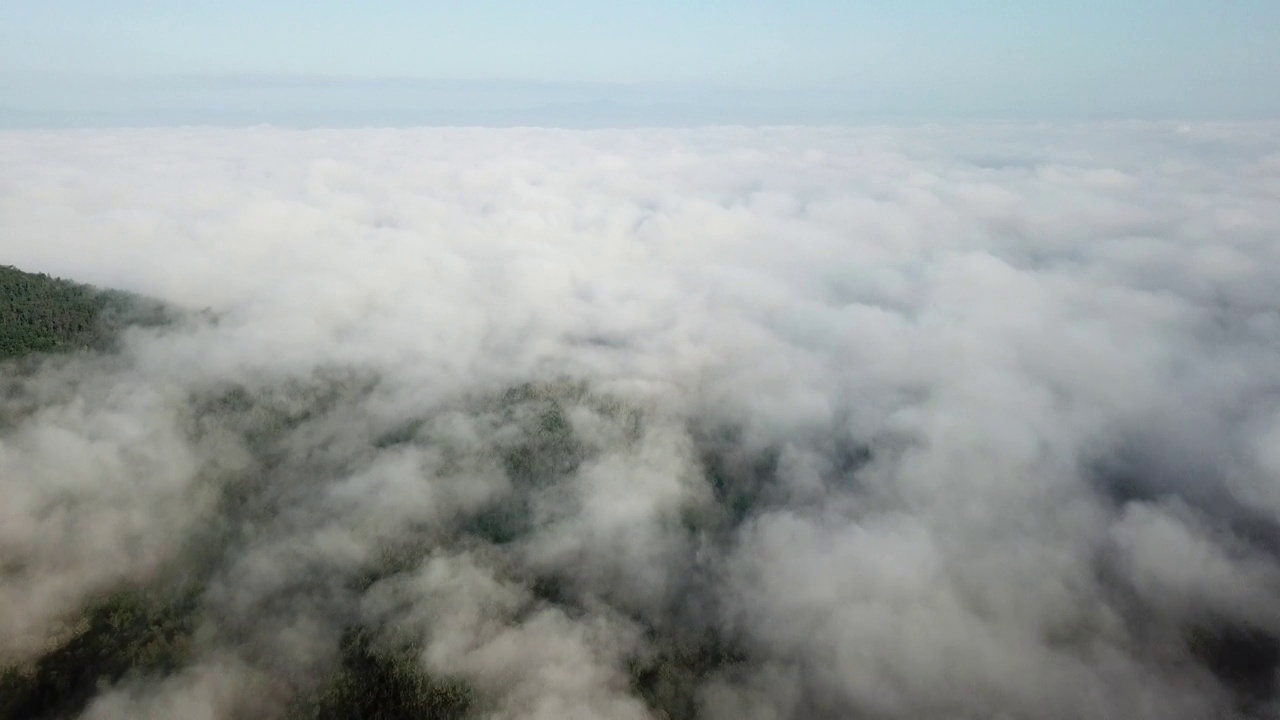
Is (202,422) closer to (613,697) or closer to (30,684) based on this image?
(30,684)

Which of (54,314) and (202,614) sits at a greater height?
(54,314)

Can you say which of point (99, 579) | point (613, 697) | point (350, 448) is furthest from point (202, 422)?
point (613, 697)

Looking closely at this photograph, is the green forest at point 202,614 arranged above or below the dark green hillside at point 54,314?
below

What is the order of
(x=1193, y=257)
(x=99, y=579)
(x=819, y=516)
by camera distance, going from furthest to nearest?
(x=1193, y=257), (x=819, y=516), (x=99, y=579)

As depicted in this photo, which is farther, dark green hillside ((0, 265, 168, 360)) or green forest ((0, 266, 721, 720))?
dark green hillside ((0, 265, 168, 360))

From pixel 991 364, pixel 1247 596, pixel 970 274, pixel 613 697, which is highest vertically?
pixel 970 274

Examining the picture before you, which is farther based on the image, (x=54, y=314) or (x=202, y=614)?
(x=54, y=314)

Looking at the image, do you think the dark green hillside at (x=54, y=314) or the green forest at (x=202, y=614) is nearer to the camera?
the green forest at (x=202, y=614)

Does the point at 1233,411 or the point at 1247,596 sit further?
the point at 1233,411
